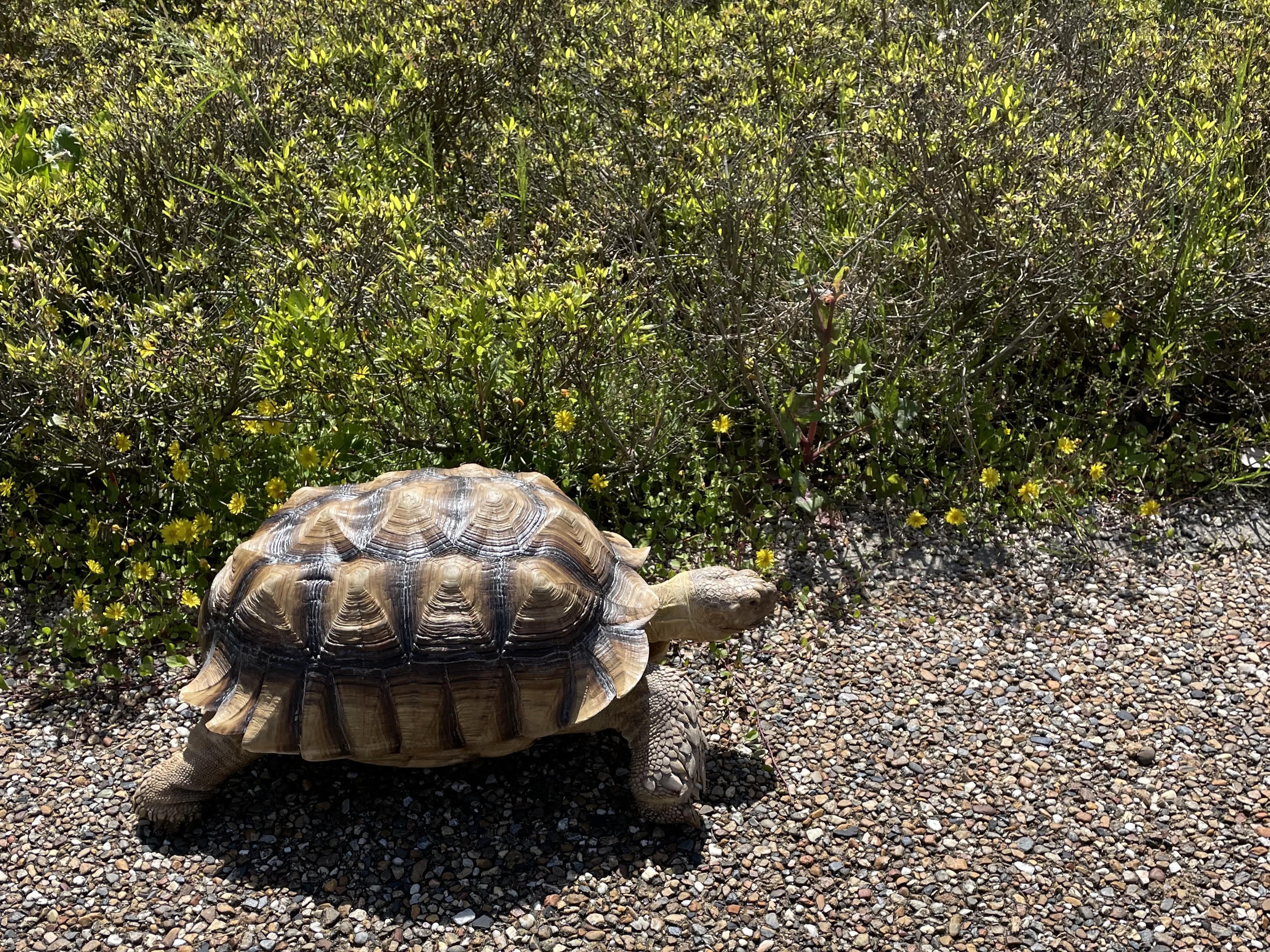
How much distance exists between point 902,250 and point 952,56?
0.86m

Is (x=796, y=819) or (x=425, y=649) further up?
(x=425, y=649)

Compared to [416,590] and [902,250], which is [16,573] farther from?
[902,250]

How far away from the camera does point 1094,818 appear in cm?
272

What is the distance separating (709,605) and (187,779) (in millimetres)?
1399

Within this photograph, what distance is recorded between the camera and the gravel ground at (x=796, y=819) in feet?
8.18

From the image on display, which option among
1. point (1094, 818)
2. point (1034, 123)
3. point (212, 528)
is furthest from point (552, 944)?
point (1034, 123)

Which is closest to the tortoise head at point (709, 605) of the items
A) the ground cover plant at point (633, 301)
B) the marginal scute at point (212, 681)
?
the ground cover plant at point (633, 301)

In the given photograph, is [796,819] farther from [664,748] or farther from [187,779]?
[187,779]

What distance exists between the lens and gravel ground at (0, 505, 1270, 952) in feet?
8.18

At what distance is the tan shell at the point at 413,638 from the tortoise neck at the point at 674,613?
192 mm

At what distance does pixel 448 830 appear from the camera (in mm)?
2693

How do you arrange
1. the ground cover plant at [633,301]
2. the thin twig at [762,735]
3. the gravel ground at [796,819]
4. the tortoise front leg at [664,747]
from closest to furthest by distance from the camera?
the gravel ground at [796,819] < the tortoise front leg at [664,747] < the thin twig at [762,735] < the ground cover plant at [633,301]

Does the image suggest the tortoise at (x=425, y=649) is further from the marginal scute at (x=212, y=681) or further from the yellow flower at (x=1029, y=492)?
the yellow flower at (x=1029, y=492)

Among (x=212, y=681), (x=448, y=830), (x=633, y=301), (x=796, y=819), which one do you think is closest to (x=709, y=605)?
(x=796, y=819)
